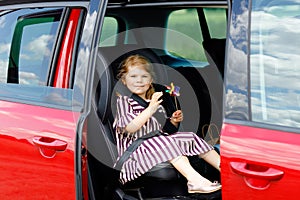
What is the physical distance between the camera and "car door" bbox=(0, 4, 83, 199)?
3.27m

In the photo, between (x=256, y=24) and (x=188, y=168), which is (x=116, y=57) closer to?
(x=188, y=168)

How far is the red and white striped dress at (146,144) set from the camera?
140 inches

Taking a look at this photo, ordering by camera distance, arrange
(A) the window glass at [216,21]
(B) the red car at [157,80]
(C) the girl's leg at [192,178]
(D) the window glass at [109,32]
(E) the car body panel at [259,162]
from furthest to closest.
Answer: (A) the window glass at [216,21], (D) the window glass at [109,32], (C) the girl's leg at [192,178], (B) the red car at [157,80], (E) the car body panel at [259,162]

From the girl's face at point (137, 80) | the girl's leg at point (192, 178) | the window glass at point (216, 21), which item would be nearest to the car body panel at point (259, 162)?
the girl's leg at point (192, 178)

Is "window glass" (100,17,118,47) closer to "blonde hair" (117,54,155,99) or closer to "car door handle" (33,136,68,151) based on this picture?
"blonde hair" (117,54,155,99)

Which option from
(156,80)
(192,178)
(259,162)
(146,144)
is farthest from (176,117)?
(259,162)

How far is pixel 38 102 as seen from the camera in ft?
11.4

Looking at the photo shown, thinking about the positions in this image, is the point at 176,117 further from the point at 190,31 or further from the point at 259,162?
the point at 259,162

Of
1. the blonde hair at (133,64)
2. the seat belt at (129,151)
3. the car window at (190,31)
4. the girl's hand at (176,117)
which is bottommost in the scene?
the seat belt at (129,151)

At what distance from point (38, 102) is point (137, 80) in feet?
2.09

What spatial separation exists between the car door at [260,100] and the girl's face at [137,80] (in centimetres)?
115

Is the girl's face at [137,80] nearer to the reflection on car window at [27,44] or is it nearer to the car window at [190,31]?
the reflection on car window at [27,44]

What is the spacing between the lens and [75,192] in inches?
126

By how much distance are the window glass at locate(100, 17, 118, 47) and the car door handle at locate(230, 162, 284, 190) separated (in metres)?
1.61
